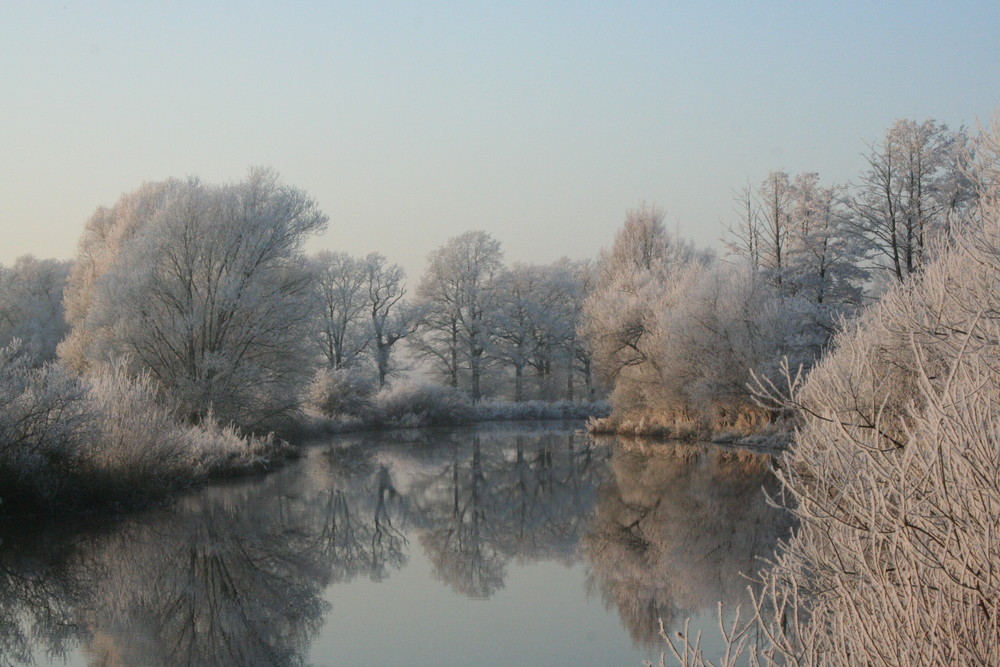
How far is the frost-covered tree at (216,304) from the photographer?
72.9 ft

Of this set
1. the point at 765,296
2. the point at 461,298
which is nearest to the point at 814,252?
the point at 765,296

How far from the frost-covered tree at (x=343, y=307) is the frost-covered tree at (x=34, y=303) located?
1153 cm

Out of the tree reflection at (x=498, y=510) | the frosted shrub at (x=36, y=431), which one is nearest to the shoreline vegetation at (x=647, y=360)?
the frosted shrub at (x=36, y=431)

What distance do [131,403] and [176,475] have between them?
1.74 meters

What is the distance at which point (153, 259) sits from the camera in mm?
22734

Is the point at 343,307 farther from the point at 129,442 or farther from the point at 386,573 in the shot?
the point at 386,573

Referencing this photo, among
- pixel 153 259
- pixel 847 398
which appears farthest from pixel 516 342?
pixel 847 398

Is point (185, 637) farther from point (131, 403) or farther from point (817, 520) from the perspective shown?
point (131, 403)

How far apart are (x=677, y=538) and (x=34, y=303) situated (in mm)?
35561

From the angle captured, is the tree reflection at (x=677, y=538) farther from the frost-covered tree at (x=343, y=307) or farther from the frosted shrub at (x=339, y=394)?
the frost-covered tree at (x=343, y=307)

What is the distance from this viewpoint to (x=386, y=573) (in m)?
11.2

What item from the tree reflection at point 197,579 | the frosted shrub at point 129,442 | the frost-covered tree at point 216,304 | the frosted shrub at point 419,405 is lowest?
the frosted shrub at point 419,405

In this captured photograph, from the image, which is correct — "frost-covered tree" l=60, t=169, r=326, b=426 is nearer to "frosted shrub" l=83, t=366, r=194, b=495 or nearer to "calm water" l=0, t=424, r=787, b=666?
"calm water" l=0, t=424, r=787, b=666

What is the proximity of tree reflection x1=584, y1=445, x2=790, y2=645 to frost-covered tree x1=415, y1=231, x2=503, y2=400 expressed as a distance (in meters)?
25.4
